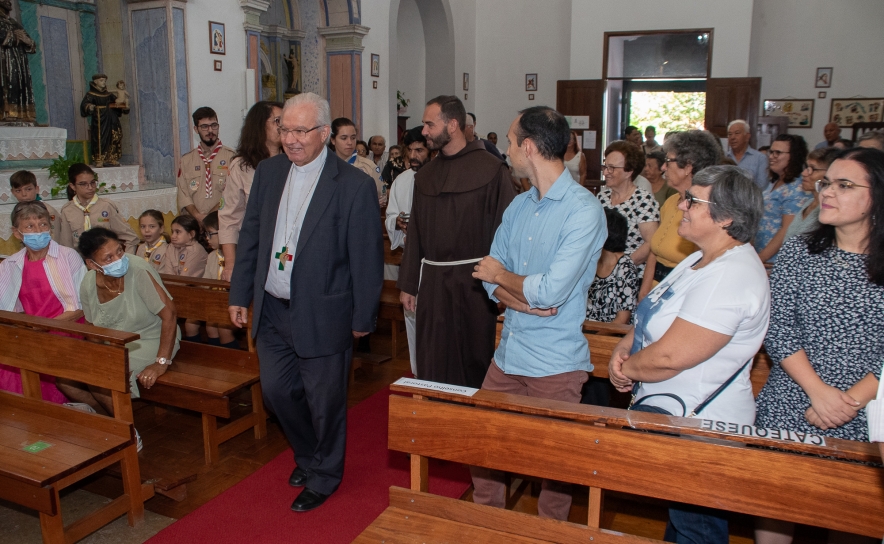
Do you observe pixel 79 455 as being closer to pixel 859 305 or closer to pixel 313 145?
pixel 313 145

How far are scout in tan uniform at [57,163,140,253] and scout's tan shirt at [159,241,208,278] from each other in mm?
544

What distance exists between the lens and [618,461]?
183 centimetres

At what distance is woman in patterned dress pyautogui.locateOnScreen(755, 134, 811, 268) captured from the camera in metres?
4.11

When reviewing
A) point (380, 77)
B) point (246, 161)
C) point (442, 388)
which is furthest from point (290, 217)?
point (380, 77)

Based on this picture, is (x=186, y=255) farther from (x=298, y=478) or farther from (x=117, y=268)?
(x=298, y=478)

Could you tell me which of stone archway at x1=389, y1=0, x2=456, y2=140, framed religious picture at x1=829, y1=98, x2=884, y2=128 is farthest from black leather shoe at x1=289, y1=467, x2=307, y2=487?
framed religious picture at x1=829, y1=98, x2=884, y2=128

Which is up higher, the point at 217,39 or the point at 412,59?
the point at 412,59

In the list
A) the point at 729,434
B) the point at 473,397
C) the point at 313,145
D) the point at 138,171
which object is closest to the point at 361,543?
the point at 473,397

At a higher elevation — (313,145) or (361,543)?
(313,145)

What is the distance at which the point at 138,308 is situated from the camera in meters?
3.42

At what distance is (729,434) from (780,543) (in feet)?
2.70

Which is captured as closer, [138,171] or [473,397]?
[473,397]

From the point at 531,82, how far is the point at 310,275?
1260cm

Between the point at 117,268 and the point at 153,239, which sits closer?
the point at 117,268
